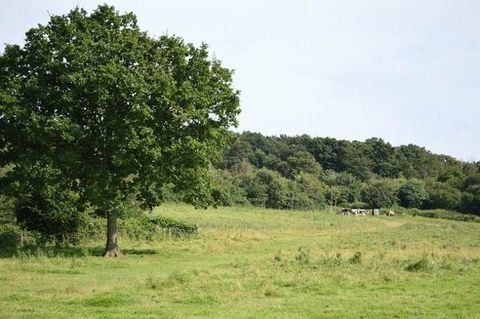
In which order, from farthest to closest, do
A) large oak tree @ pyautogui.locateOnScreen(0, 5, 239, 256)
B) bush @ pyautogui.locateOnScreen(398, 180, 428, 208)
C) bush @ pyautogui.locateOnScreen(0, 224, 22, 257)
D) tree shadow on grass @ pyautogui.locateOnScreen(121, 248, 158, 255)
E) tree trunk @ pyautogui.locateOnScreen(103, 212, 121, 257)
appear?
bush @ pyautogui.locateOnScreen(398, 180, 428, 208)
tree shadow on grass @ pyautogui.locateOnScreen(121, 248, 158, 255)
bush @ pyautogui.locateOnScreen(0, 224, 22, 257)
tree trunk @ pyautogui.locateOnScreen(103, 212, 121, 257)
large oak tree @ pyautogui.locateOnScreen(0, 5, 239, 256)

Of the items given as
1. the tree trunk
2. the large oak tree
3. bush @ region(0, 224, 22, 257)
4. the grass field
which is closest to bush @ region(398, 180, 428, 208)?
the grass field

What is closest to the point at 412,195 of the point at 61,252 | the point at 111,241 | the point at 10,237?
the point at 111,241

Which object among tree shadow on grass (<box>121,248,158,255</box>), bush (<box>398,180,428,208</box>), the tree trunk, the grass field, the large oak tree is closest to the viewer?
the grass field

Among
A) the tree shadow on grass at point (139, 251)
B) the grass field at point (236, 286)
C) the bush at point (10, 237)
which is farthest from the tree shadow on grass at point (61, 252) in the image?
the bush at point (10, 237)

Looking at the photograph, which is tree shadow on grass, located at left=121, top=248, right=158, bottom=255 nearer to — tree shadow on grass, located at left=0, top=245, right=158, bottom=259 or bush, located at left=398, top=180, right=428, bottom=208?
tree shadow on grass, located at left=0, top=245, right=158, bottom=259

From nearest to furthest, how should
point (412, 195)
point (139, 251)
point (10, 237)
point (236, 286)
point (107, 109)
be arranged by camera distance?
1. point (236, 286)
2. point (107, 109)
3. point (10, 237)
4. point (139, 251)
5. point (412, 195)

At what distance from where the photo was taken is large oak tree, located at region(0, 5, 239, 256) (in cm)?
3188

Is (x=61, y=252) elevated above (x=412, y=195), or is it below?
below

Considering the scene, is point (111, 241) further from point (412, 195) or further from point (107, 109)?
point (412, 195)

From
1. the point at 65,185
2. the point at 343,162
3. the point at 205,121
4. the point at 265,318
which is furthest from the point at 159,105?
the point at 343,162

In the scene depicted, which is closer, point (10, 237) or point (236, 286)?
point (236, 286)

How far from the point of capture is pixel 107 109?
109ft

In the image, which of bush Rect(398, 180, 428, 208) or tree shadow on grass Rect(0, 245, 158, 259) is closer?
tree shadow on grass Rect(0, 245, 158, 259)

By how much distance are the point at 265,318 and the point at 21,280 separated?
12569 millimetres
